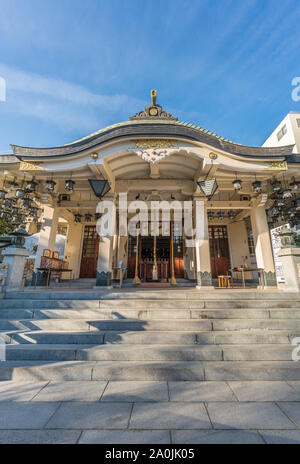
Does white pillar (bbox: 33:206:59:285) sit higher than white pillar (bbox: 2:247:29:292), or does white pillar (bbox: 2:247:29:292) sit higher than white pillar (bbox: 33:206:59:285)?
white pillar (bbox: 33:206:59:285)

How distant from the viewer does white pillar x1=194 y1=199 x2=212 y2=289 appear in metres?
7.82

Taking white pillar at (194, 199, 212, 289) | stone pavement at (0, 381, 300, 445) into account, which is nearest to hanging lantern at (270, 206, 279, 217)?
white pillar at (194, 199, 212, 289)

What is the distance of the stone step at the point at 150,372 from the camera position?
3.05 m

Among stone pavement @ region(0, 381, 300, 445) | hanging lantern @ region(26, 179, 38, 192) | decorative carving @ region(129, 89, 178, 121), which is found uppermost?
decorative carving @ region(129, 89, 178, 121)

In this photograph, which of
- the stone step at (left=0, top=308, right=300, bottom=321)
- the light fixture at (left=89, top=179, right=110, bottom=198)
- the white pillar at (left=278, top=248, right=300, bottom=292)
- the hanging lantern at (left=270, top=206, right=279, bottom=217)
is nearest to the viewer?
the stone step at (left=0, top=308, right=300, bottom=321)

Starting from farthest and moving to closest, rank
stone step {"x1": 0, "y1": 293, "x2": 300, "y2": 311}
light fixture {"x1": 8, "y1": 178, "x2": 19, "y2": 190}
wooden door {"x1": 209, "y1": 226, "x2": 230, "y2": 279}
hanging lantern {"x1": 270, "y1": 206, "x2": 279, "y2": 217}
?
1. wooden door {"x1": 209, "y1": 226, "x2": 230, "y2": 279}
2. hanging lantern {"x1": 270, "y1": 206, "x2": 279, "y2": 217}
3. light fixture {"x1": 8, "y1": 178, "x2": 19, "y2": 190}
4. stone step {"x1": 0, "y1": 293, "x2": 300, "y2": 311}

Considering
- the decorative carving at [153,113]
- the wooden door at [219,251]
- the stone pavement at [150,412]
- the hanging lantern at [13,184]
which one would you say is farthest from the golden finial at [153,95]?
the stone pavement at [150,412]

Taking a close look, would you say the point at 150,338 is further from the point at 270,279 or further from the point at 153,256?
the point at 153,256

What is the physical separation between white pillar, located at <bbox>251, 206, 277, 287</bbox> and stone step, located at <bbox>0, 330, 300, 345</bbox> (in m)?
4.52

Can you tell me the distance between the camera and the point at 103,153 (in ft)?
23.7

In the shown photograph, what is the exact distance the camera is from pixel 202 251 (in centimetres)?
812

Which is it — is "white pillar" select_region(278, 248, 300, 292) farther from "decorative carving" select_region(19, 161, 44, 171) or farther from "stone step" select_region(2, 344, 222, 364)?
"decorative carving" select_region(19, 161, 44, 171)

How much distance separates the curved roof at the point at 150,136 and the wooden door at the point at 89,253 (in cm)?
704

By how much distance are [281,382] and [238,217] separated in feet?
33.8
